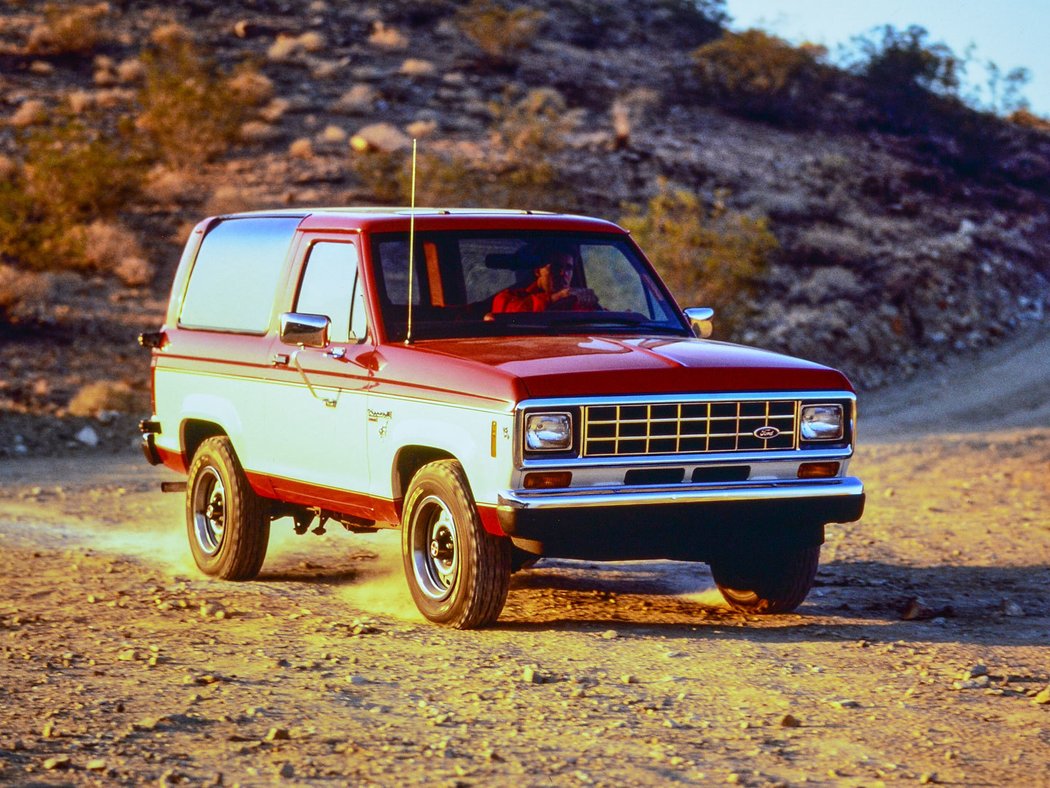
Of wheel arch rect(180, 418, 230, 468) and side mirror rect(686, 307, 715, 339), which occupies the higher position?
side mirror rect(686, 307, 715, 339)

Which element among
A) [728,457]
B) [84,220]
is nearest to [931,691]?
[728,457]

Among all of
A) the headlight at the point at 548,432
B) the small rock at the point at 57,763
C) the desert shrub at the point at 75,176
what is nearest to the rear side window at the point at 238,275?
the headlight at the point at 548,432

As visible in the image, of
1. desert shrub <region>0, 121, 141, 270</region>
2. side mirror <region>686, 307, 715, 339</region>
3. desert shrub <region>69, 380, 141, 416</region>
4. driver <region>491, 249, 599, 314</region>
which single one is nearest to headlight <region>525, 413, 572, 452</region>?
driver <region>491, 249, 599, 314</region>

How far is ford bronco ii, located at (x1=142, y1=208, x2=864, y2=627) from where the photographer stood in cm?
720

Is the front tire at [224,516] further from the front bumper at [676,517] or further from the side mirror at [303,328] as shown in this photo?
the front bumper at [676,517]

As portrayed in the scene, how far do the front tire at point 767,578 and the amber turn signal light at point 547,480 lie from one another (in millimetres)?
1442

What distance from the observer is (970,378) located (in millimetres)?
25406

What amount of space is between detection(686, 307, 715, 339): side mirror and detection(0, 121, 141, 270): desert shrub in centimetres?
1800

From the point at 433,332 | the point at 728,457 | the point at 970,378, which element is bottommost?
the point at 970,378

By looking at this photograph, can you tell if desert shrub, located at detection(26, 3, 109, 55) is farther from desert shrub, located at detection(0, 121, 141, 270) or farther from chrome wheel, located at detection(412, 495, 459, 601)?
chrome wheel, located at detection(412, 495, 459, 601)

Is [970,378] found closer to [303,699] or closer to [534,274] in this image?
[534,274]

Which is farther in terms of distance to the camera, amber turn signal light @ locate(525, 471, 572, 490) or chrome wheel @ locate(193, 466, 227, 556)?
chrome wheel @ locate(193, 466, 227, 556)

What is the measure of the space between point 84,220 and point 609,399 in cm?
2179

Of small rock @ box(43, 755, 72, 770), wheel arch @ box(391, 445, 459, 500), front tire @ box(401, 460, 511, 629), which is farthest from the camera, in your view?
wheel arch @ box(391, 445, 459, 500)
